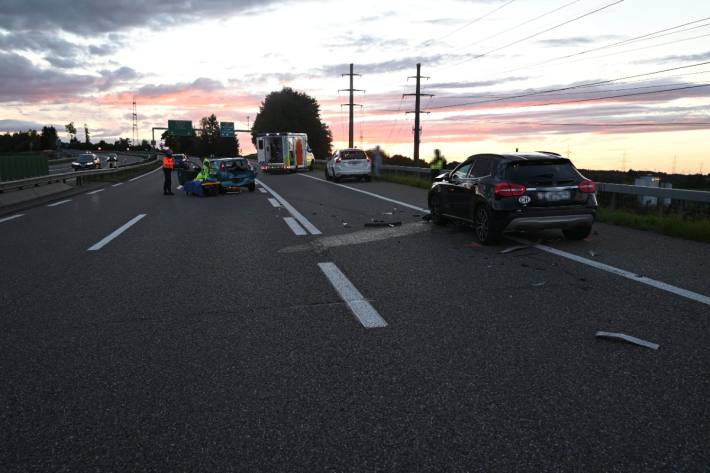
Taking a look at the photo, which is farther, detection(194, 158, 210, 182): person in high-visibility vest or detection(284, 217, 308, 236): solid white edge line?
detection(194, 158, 210, 182): person in high-visibility vest

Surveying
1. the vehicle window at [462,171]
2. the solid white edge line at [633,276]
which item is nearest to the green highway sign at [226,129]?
the vehicle window at [462,171]

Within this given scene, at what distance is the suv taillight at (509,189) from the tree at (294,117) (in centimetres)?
9145

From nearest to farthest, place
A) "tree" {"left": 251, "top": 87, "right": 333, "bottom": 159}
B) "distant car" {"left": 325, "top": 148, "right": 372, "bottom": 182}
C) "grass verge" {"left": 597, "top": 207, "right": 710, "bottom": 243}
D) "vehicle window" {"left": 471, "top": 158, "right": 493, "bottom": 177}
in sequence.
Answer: "vehicle window" {"left": 471, "top": 158, "right": 493, "bottom": 177}, "grass verge" {"left": 597, "top": 207, "right": 710, "bottom": 243}, "distant car" {"left": 325, "top": 148, "right": 372, "bottom": 182}, "tree" {"left": 251, "top": 87, "right": 333, "bottom": 159}

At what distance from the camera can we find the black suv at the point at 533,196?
9.24 m

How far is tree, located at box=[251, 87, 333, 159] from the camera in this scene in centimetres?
9981

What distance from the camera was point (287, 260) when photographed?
8.52 metres

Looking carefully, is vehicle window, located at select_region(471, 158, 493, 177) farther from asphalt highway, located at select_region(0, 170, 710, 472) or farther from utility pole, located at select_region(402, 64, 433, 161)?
utility pole, located at select_region(402, 64, 433, 161)

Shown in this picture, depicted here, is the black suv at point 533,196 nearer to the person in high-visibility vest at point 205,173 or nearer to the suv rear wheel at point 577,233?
the suv rear wheel at point 577,233

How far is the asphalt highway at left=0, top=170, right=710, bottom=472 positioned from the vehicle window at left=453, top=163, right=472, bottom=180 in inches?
91.4

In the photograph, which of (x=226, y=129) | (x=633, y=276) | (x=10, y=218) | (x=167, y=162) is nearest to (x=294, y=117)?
(x=226, y=129)

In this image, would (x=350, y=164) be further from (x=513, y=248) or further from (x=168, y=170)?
(x=513, y=248)

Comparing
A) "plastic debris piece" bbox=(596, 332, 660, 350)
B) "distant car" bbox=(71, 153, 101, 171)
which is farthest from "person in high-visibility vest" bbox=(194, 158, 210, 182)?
"distant car" bbox=(71, 153, 101, 171)

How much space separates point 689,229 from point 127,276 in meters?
9.53

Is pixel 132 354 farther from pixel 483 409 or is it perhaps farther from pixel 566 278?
pixel 566 278
